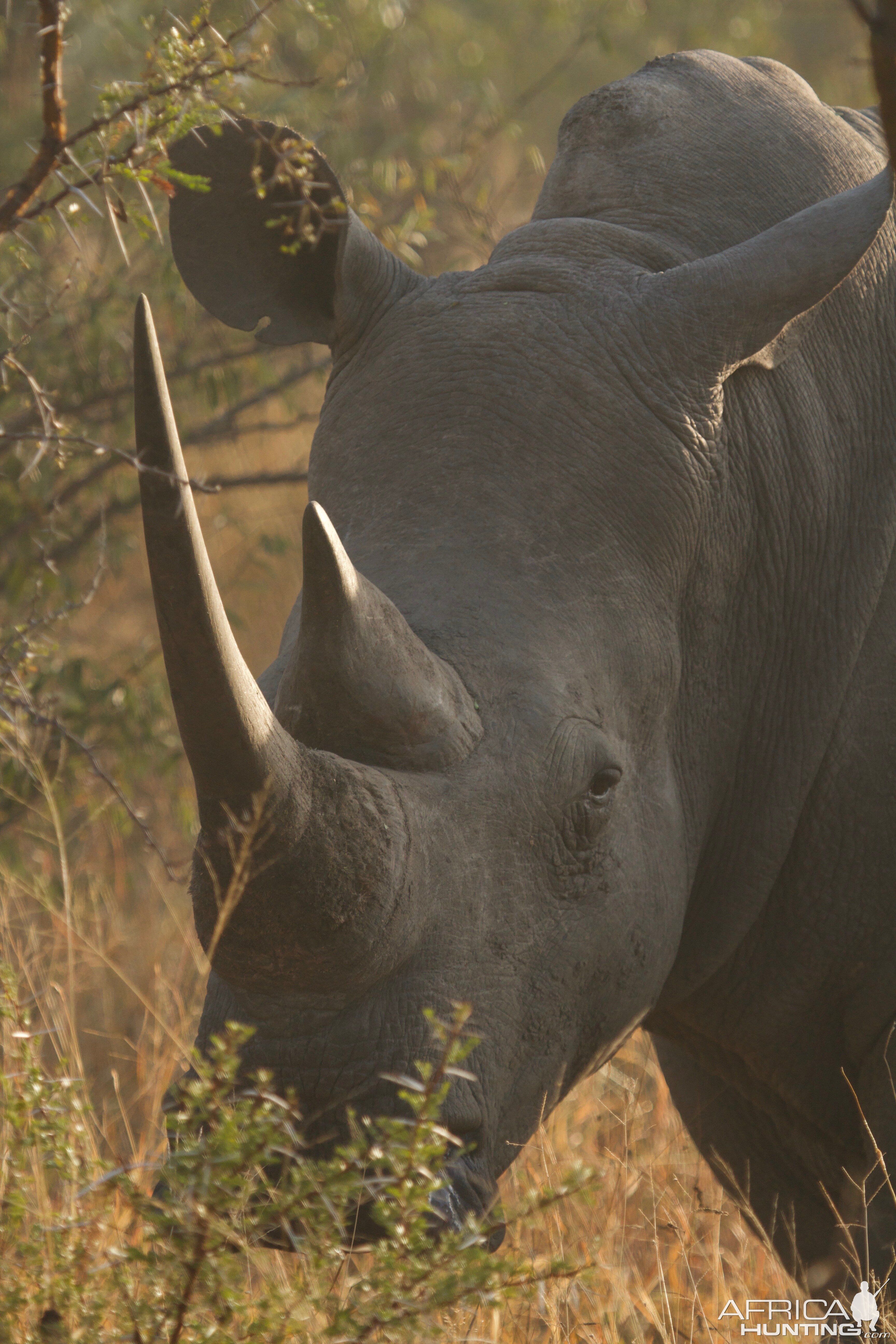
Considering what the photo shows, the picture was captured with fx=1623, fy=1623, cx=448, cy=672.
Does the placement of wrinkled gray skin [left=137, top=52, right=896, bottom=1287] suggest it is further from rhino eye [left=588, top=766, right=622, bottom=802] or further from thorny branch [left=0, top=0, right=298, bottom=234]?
thorny branch [left=0, top=0, right=298, bottom=234]

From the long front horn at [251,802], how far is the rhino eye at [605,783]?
0.55 meters

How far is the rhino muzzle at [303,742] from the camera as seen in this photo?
84.7 inches

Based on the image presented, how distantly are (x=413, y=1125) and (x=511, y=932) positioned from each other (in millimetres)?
664

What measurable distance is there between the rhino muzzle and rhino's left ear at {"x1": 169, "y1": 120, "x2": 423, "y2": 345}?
1106 millimetres

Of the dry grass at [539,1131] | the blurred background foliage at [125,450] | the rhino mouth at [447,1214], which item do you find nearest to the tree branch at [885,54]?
the blurred background foliage at [125,450]

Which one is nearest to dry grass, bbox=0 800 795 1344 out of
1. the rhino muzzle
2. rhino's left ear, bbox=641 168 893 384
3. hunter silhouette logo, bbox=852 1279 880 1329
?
hunter silhouette logo, bbox=852 1279 880 1329

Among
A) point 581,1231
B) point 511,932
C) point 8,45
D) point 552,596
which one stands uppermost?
point 8,45

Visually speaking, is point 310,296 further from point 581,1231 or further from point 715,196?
point 581,1231

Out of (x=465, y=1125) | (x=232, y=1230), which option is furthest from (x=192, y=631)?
(x=465, y=1125)

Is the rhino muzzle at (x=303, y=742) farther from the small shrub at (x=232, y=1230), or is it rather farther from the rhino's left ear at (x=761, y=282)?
the rhino's left ear at (x=761, y=282)

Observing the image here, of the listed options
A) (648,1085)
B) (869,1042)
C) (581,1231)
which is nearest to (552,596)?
(869,1042)

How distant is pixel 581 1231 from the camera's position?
448 centimetres

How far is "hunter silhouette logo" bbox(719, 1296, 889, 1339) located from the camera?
324cm

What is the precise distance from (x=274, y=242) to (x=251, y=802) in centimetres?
179
